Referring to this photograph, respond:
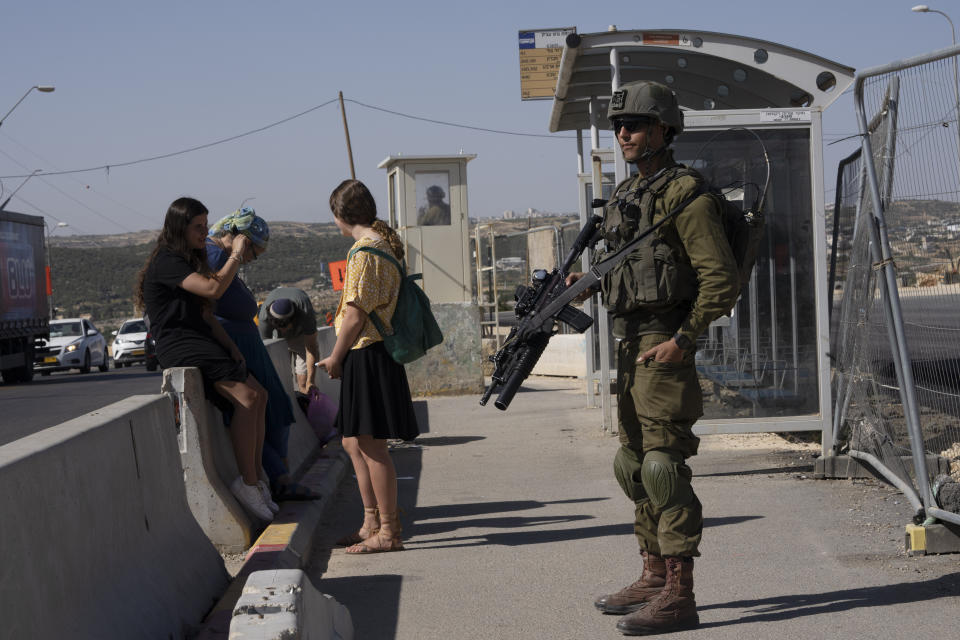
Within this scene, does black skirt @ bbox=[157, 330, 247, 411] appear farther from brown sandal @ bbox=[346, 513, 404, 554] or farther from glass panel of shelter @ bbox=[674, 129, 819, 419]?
glass panel of shelter @ bbox=[674, 129, 819, 419]

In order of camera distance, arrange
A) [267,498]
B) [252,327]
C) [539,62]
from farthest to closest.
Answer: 1. [539,62]
2. [252,327]
3. [267,498]

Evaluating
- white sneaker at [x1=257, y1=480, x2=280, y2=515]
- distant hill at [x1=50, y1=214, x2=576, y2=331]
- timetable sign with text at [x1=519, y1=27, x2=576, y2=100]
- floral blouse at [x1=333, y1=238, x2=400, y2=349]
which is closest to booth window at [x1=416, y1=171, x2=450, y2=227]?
timetable sign with text at [x1=519, y1=27, x2=576, y2=100]

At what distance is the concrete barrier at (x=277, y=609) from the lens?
307cm

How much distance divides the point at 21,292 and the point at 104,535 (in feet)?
78.2

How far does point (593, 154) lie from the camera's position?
10.4 metres

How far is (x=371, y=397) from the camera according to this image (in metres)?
5.95

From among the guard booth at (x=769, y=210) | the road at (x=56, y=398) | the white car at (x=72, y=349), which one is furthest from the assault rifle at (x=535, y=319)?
the white car at (x=72, y=349)

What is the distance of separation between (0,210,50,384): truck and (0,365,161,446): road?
0.68 m

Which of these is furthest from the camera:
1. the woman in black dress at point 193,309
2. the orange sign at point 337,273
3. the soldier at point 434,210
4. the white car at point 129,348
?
the white car at point 129,348

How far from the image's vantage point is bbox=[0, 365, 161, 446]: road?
51.9 ft

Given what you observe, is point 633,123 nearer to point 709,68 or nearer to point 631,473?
point 631,473

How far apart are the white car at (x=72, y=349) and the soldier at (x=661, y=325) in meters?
28.5

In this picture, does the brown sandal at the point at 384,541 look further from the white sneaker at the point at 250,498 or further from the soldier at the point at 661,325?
the soldier at the point at 661,325

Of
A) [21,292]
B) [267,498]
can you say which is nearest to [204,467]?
A: [267,498]
